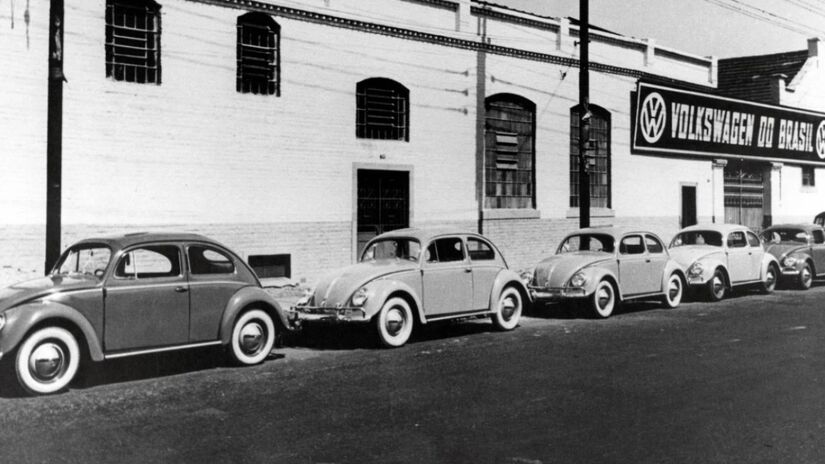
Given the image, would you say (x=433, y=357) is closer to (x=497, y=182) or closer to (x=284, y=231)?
(x=284, y=231)

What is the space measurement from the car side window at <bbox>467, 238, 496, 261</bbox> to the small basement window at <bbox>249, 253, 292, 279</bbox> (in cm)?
474

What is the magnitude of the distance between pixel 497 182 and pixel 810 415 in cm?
1317

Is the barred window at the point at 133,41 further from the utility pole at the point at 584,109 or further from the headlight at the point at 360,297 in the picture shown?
the utility pole at the point at 584,109

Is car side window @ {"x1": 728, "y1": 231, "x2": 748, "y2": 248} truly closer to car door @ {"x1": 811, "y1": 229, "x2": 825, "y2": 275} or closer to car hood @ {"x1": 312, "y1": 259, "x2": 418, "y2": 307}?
car door @ {"x1": 811, "y1": 229, "x2": 825, "y2": 275}

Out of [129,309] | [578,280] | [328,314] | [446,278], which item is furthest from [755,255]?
[129,309]

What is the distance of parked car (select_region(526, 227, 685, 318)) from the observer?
13.1 meters

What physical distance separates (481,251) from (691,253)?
6108 millimetres

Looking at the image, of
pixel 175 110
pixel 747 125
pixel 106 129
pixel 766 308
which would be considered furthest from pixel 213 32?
pixel 747 125

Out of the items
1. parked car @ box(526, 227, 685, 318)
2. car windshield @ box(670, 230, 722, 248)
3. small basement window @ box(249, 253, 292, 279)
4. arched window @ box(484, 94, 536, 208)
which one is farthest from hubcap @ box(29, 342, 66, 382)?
car windshield @ box(670, 230, 722, 248)

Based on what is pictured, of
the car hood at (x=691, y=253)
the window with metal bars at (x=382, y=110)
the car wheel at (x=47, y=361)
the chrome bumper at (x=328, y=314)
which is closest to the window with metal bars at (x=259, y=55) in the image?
the window with metal bars at (x=382, y=110)

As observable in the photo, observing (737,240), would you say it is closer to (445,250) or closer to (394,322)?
(445,250)

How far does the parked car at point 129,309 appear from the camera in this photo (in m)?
7.52

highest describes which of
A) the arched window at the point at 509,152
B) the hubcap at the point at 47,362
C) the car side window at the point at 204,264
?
the arched window at the point at 509,152

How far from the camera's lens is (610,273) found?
1340 centimetres
